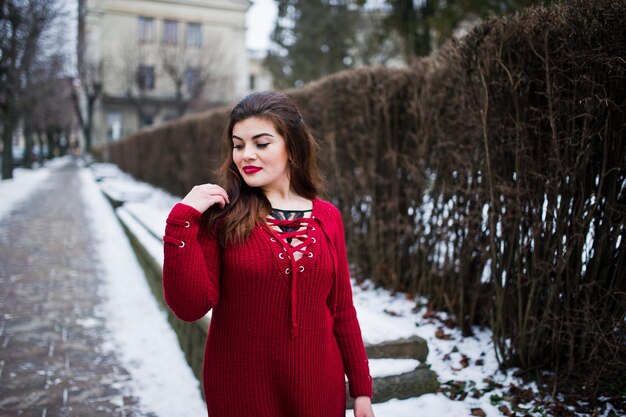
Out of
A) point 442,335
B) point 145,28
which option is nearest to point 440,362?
point 442,335

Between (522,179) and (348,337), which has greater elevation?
(522,179)

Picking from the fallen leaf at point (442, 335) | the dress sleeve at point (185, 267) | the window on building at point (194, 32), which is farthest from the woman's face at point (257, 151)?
the window on building at point (194, 32)

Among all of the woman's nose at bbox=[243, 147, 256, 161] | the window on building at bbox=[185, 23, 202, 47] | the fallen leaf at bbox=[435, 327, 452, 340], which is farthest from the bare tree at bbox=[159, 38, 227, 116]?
the woman's nose at bbox=[243, 147, 256, 161]

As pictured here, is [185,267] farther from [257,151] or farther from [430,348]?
[430,348]

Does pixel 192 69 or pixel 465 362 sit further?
pixel 192 69

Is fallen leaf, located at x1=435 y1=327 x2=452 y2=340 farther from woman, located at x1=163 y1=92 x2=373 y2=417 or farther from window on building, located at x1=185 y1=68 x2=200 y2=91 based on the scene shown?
window on building, located at x1=185 y1=68 x2=200 y2=91

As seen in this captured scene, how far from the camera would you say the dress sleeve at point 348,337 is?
1.84 metres

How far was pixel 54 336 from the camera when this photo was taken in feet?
15.3

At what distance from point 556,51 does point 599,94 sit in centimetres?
36

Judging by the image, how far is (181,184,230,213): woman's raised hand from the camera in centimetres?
157

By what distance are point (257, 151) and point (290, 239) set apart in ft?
1.06

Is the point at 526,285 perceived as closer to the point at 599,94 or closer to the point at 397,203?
the point at 599,94

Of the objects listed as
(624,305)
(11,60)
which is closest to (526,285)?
(624,305)

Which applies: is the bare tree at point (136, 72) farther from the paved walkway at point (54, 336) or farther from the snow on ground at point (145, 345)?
the snow on ground at point (145, 345)
